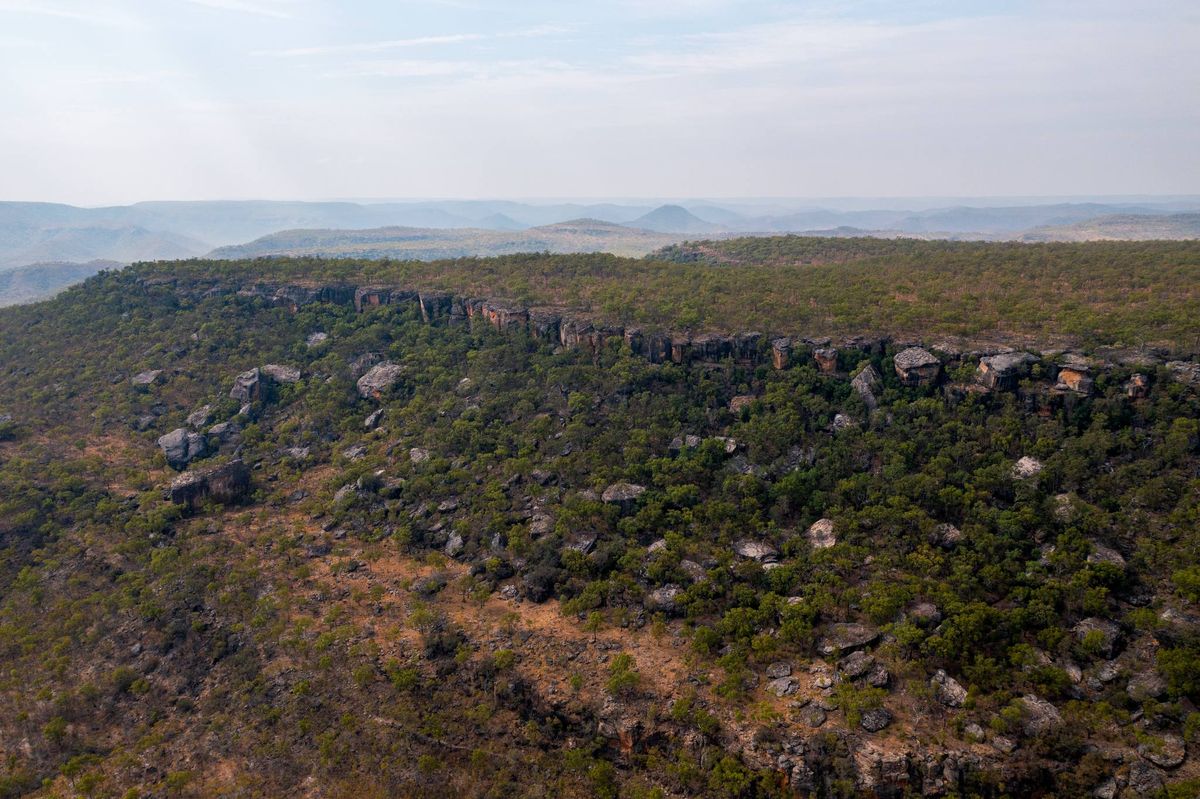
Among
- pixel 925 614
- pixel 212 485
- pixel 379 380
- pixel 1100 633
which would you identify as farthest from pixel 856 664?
pixel 379 380

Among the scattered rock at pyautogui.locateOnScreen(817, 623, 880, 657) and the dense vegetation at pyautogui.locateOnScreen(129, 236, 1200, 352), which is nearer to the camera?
the scattered rock at pyautogui.locateOnScreen(817, 623, 880, 657)

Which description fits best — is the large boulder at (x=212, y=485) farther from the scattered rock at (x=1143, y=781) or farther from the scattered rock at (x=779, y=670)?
the scattered rock at (x=1143, y=781)

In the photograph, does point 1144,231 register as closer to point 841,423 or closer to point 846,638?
point 841,423

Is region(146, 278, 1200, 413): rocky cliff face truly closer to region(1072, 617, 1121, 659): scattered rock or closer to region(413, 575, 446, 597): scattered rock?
region(1072, 617, 1121, 659): scattered rock

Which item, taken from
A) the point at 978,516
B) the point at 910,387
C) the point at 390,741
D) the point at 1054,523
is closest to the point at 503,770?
the point at 390,741

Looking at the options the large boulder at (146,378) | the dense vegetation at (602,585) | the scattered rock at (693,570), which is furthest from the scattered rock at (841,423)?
the large boulder at (146,378)

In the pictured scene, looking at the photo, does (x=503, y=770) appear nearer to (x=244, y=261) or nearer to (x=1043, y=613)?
(x=1043, y=613)

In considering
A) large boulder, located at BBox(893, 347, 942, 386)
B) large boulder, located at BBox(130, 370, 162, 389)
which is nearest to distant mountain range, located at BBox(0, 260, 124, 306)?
large boulder, located at BBox(130, 370, 162, 389)
